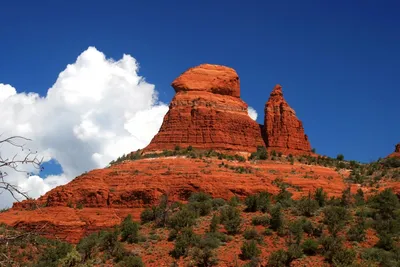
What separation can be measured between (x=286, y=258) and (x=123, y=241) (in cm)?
1460

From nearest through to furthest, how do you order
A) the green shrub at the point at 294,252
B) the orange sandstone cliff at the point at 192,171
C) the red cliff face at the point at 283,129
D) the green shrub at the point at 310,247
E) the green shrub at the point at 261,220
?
the green shrub at the point at 294,252, the green shrub at the point at 310,247, the green shrub at the point at 261,220, the orange sandstone cliff at the point at 192,171, the red cliff face at the point at 283,129

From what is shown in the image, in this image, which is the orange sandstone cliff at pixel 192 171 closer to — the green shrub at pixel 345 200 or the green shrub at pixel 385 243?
the green shrub at pixel 345 200

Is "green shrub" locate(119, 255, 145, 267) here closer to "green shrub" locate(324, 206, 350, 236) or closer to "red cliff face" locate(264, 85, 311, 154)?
"green shrub" locate(324, 206, 350, 236)


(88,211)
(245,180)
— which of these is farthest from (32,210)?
(245,180)

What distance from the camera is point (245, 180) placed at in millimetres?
53562

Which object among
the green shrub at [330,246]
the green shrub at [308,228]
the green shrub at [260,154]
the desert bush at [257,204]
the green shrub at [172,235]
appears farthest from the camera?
the green shrub at [260,154]

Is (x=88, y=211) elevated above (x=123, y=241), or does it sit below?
above

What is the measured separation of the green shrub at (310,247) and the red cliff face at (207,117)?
34.7 m

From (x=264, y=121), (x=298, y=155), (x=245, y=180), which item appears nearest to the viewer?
(x=245, y=180)

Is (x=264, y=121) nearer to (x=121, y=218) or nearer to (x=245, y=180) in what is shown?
(x=245, y=180)

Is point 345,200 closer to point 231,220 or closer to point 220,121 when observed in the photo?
point 231,220

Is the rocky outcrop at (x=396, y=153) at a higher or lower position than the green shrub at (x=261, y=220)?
higher

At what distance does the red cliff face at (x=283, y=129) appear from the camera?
257ft

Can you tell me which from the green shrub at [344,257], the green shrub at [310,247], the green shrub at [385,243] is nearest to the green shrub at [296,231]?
the green shrub at [310,247]
